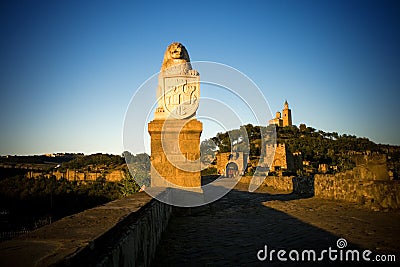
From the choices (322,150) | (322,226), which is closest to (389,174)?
(322,226)

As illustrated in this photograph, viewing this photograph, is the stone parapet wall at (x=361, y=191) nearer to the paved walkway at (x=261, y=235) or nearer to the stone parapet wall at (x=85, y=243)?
the paved walkway at (x=261, y=235)

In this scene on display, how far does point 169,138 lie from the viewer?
615 centimetres

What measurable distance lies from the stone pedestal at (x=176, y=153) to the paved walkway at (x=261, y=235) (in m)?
0.78

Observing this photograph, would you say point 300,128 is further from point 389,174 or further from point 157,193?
point 157,193

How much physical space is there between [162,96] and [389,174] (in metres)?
6.83

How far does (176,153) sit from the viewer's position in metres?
6.12

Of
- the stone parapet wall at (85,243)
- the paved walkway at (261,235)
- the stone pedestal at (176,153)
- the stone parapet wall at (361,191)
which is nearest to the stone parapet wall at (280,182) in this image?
the stone parapet wall at (361,191)

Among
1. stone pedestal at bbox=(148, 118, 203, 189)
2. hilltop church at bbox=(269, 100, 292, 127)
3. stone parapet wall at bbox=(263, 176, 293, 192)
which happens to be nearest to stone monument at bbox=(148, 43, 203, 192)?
stone pedestal at bbox=(148, 118, 203, 189)

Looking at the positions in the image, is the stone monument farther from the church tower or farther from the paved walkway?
the church tower

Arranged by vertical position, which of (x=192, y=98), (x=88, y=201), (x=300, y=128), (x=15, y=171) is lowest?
(x=88, y=201)

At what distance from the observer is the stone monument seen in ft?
19.9

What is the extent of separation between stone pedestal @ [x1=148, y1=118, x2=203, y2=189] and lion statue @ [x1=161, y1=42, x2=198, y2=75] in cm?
116

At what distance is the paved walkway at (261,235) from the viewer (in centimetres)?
345

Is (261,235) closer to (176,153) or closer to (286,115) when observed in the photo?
(176,153)
